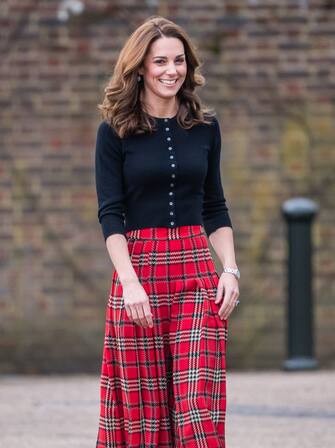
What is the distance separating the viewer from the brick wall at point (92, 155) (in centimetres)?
1033

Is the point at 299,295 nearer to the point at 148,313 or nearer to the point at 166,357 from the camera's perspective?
the point at 166,357

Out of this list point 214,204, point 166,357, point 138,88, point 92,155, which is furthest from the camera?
point 92,155

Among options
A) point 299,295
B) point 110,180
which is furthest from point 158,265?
point 299,295

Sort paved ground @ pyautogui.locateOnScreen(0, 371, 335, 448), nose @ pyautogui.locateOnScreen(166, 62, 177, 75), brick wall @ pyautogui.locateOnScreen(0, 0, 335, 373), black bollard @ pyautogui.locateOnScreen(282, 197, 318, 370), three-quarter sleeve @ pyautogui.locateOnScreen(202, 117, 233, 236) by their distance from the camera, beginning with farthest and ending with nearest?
brick wall @ pyautogui.locateOnScreen(0, 0, 335, 373) → black bollard @ pyautogui.locateOnScreen(282, 197, 318, 370) → paved ground @ pyautogui.locateOnScreen(0, 371, 335, 448) → three-quarter sleeve @ pyautogui.locateOnScreen(202, 117, 233, 236) → nose @ pyautogui.locateOnScreen(166, 62, 177, 75)

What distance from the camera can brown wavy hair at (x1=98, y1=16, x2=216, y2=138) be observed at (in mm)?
4730

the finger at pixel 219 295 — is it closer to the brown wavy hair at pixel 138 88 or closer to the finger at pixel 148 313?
the finger at pixel 148 313

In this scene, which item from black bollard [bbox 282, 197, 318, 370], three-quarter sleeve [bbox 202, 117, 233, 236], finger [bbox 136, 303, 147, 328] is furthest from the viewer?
black bollard [bbox 282, 197, 318, 370]

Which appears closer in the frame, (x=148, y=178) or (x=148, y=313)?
(x=148, y=313)

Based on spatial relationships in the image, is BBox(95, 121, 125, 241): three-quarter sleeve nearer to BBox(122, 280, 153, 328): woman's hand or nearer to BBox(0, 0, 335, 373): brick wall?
BBox(122, 280, 153, 328): woman's hand

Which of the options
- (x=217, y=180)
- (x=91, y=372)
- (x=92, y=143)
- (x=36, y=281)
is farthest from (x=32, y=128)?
(x=217, y=180)

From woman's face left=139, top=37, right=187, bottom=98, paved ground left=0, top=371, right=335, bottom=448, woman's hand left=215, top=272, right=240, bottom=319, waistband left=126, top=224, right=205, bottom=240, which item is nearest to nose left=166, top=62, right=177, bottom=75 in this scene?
woman's face left=139, top=37, right=187, bottom=98

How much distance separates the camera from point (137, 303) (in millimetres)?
4574

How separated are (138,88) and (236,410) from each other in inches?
134

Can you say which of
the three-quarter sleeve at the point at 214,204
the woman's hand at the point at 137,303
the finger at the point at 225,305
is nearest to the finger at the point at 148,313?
the woman's hand at the point at 137,303
